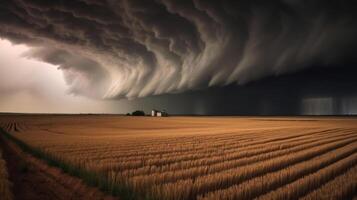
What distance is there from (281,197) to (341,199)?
5.19ft

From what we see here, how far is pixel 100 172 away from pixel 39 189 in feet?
6.11

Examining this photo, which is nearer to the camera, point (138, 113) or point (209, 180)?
point (209, 180)

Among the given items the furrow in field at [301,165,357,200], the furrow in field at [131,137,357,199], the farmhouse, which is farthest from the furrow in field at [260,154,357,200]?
the farmhouse

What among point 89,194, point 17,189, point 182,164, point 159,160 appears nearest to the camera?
point 89,194

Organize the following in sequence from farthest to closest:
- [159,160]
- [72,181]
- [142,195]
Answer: [159,160], [72,181], [142,195]

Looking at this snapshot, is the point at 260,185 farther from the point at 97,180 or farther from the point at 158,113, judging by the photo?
the point at 158,113

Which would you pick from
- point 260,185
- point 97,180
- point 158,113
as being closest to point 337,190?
point 260,185

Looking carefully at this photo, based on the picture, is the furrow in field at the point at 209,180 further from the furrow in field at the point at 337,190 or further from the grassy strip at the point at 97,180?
the furrow in field at the point at 337,190

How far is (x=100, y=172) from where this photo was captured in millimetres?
8258

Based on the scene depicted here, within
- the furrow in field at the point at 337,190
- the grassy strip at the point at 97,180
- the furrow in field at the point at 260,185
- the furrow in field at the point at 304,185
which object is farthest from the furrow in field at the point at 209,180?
the furrow in field at the point at 337,190

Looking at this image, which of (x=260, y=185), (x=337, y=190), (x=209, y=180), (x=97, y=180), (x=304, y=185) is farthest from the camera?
(x=97, y=180)

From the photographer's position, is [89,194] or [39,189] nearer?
[89,194]

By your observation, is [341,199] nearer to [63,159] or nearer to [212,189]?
[212,189]

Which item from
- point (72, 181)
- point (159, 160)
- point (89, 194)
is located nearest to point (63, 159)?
point (72, 181)
